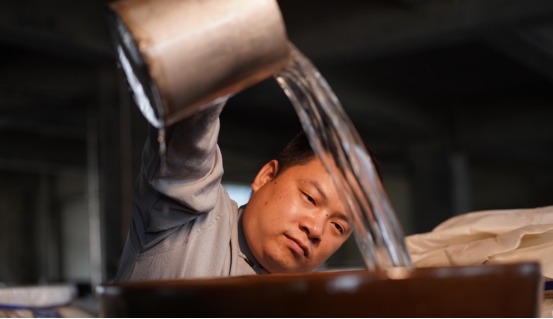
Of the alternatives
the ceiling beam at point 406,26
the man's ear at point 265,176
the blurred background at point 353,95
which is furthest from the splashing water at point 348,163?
the ceiling beam at point 406,26

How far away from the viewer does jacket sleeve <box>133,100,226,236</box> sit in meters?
0.69

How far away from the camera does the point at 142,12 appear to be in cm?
53

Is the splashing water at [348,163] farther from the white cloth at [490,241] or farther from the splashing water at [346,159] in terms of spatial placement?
the white cloth at [490,241]

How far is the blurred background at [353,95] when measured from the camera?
2824 millimetres

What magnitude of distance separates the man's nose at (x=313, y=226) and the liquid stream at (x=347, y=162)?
1.02ft

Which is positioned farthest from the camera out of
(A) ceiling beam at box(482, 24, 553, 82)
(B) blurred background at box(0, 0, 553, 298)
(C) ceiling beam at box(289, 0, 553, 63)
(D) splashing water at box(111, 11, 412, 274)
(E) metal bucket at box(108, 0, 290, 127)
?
(A) ceiling beam at box(482, 24, 553, 82)

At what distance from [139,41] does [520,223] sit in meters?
0.75

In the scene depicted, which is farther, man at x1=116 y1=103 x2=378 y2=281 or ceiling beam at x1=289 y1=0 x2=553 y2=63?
ceiling beam at x1=289 y1=0 x2=553 y2=63

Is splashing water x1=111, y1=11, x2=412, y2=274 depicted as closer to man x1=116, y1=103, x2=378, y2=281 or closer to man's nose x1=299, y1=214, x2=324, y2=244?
man x1=116, y1=103, x2=378, y2=281

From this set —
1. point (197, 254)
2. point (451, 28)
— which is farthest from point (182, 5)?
point (451, 28)

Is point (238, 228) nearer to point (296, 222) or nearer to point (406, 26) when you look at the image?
point (296, 222)

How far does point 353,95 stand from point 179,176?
352 centimetres

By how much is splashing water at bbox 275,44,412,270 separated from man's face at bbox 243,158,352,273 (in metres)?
0.33

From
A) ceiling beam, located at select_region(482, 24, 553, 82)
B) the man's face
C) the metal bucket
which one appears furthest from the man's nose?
ceiling beam, located at select_region(482, 24, 553, 82)
